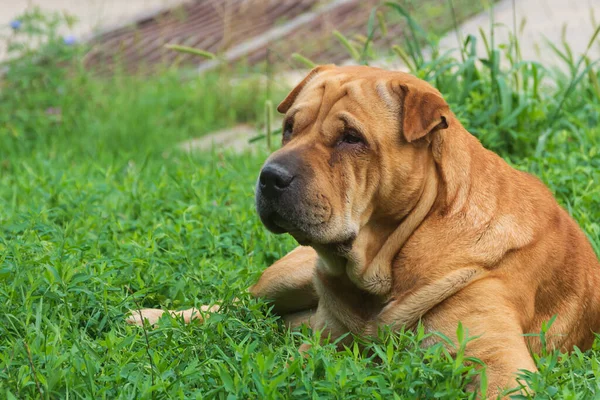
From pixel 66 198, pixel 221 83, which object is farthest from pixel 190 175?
pixel 221 83

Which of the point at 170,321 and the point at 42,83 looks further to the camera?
the point at 42,83

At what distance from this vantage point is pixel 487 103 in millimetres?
6164

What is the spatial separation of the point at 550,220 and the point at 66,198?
114 inches

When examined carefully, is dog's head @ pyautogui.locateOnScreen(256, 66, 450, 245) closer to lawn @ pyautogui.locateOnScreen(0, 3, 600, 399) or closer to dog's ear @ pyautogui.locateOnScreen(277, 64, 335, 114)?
dog's ear @ pyautogui.locateOnScreen(277, 64, 335, 114)

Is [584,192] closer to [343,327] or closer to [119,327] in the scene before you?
[343,327]

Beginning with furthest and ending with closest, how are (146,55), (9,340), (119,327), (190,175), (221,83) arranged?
(146,55) → (221,83) → (190,175) → (119,327) → (9,340)

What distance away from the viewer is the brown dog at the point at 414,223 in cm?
360

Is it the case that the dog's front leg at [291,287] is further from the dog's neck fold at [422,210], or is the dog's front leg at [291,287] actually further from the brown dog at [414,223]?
the dog's neck fold at [422,210]

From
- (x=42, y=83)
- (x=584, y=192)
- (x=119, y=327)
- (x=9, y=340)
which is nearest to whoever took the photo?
(x=9, y=340)

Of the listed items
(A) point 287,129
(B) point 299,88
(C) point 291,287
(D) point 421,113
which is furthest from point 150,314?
(D) point 421,113

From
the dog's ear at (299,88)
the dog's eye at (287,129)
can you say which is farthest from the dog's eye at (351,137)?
the dog's ear at (299,88)

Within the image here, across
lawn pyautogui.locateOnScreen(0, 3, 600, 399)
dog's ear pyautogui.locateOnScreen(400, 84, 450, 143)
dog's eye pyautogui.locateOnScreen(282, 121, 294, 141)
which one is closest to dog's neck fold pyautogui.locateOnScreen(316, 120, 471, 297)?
dog's ear pyautogui.locateOnScreen(400, 84, 450, 143)

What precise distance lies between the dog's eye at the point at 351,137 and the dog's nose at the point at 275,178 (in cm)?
32

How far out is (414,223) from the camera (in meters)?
3.80
